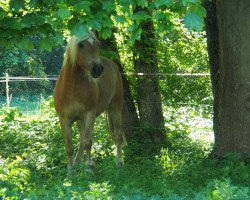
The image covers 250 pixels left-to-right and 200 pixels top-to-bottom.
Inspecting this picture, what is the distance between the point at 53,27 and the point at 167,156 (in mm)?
4315

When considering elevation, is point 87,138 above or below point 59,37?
below

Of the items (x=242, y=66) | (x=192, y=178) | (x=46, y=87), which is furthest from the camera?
(x=46, y=87)

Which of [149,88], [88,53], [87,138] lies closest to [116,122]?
[149,88]

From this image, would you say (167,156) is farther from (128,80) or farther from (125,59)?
(125,59)

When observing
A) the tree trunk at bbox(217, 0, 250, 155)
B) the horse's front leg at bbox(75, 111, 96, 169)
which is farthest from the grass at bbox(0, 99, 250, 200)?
the tree trunk at bbox(217, 0, 250, 155)

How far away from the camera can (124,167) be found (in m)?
8.48

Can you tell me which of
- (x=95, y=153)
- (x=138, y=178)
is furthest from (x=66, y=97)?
(x=138, y=178)

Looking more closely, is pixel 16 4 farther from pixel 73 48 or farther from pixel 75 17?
pixel 73 48

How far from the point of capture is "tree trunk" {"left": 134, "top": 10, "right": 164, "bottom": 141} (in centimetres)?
1153

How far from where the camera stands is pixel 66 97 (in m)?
9.19

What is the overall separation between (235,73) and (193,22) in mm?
3458

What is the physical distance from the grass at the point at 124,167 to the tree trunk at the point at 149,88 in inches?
23.4

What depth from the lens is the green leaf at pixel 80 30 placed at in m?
5.23

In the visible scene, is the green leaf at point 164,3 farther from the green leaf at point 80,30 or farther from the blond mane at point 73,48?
the blond mane at point 73,48
